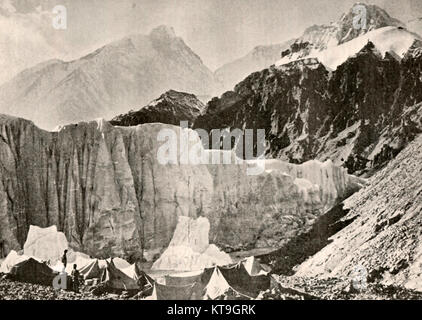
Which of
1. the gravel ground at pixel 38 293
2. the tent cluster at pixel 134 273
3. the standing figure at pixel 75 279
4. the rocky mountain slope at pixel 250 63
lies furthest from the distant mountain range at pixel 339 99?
the gravel ground at pixel 38 293

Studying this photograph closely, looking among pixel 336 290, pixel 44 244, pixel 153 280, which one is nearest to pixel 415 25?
pixel 336 290

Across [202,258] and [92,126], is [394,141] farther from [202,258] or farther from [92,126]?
[92,126]

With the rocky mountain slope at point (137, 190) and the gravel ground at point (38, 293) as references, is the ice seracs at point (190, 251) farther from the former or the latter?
the gravel ground at point (38, 293)

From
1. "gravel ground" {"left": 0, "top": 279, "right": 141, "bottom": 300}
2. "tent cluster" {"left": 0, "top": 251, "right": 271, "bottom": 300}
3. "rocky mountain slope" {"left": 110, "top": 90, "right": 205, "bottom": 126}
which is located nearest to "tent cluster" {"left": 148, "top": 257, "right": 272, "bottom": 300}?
"tent cluster" {"left": 0, "top": 251, "right": 271, "bottom": 300}

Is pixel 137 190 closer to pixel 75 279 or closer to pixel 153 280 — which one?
pixel 153 280

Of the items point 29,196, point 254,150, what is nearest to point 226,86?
point 254,150
